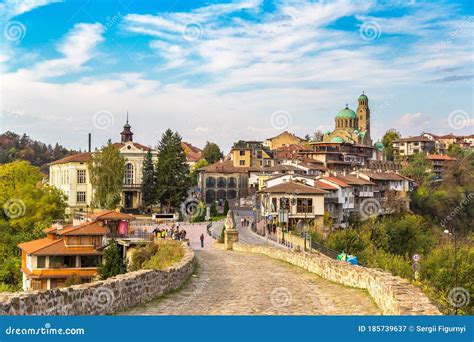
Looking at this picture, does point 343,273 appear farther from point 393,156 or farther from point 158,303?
point 393,156

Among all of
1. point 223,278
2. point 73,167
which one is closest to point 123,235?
point 223,278

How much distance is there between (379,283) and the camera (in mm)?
12430

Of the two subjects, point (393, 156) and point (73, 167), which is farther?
point (393, 156)

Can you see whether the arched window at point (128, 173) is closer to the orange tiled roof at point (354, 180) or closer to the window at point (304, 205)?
the orange tiled roof at point (354, 180)

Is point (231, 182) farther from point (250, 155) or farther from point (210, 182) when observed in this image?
point (250, 155)

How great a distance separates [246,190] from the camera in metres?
78.2

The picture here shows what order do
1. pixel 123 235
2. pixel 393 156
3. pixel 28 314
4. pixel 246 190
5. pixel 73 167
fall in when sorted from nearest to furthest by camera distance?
pixel 28 314 < pixel 123 235 < pixel 73 167 < pixel 246 190 < pixel 393 156

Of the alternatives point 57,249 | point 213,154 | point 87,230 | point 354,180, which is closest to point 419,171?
point 354,180

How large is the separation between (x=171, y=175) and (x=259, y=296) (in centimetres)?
4891

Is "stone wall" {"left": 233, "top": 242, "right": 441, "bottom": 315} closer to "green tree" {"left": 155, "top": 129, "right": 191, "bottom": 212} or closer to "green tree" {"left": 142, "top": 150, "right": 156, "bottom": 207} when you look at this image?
"green tree" {"left": 155, "top": 129, "right": 191, "bottom": 212}

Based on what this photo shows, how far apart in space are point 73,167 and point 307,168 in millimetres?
26467

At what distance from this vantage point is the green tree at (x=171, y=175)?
6178cm

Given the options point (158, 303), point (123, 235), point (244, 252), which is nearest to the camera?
point (158, 303)

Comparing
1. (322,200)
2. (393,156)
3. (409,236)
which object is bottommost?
(409,236)
